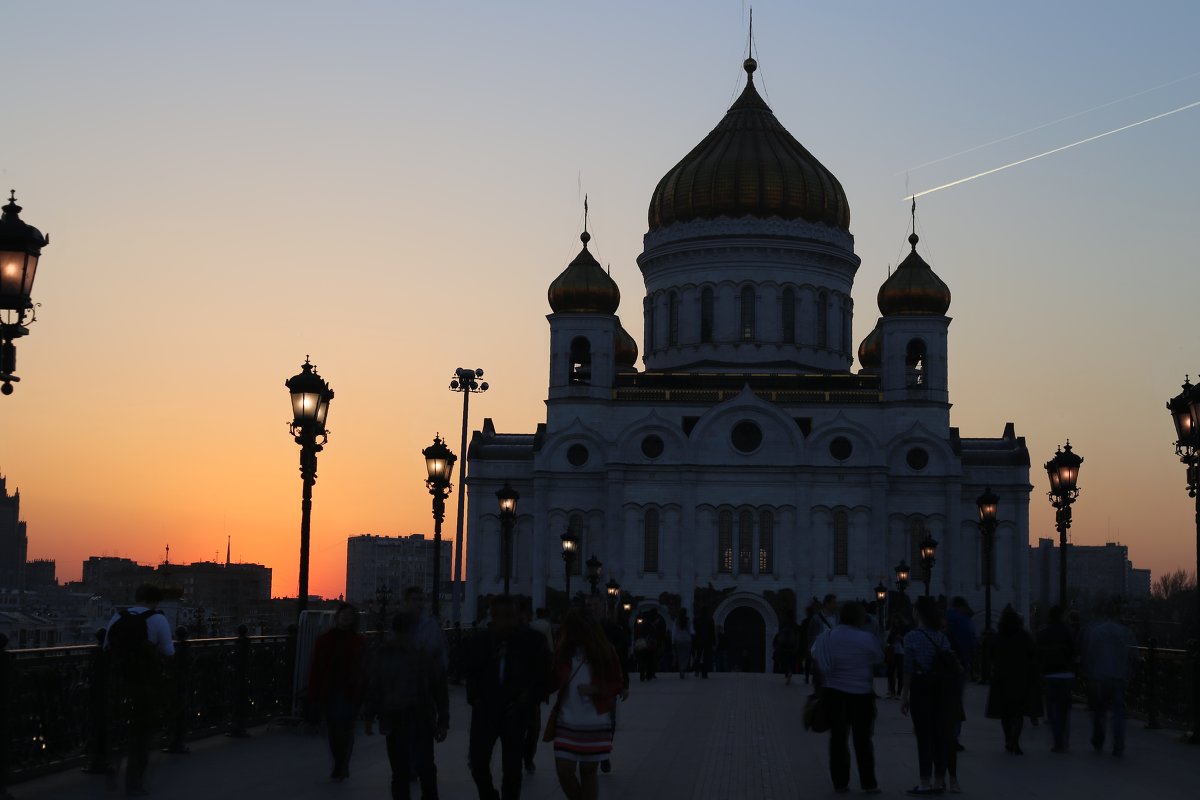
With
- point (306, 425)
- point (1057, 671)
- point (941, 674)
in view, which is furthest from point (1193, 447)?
point (306, 425)

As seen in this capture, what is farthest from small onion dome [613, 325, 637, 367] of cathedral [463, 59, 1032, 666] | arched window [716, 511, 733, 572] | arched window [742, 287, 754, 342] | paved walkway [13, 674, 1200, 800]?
paved walkway [13, 674, 1200, 800]

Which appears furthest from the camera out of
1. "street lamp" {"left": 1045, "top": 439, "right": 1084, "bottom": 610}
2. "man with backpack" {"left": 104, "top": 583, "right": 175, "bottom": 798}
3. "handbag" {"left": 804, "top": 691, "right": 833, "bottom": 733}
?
"street lamp" {"left": 1045, "top": 439, "right": 1084, "bottom": 610}

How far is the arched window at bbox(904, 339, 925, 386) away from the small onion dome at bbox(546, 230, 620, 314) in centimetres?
1180

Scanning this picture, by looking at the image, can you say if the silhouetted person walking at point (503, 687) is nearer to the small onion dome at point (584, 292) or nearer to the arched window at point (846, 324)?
the small onion dome at point (584, 292)

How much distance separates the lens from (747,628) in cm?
6562

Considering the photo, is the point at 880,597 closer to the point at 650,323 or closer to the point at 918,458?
the point at 918,458

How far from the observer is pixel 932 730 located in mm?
16500

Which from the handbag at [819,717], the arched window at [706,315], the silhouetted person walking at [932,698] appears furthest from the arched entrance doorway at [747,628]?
the handbag at [819,717]

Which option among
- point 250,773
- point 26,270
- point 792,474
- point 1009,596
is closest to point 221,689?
point 250,773

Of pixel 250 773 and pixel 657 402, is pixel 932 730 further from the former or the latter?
pixel 657 402

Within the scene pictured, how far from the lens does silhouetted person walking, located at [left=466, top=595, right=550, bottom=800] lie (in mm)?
13875

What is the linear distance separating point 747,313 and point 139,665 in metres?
57.4

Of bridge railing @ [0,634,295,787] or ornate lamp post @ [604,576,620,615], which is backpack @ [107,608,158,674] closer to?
bridge railing @ [0,634,295,787]

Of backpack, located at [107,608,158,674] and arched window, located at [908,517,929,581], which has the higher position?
arched window, located at [908,517,929,581]
